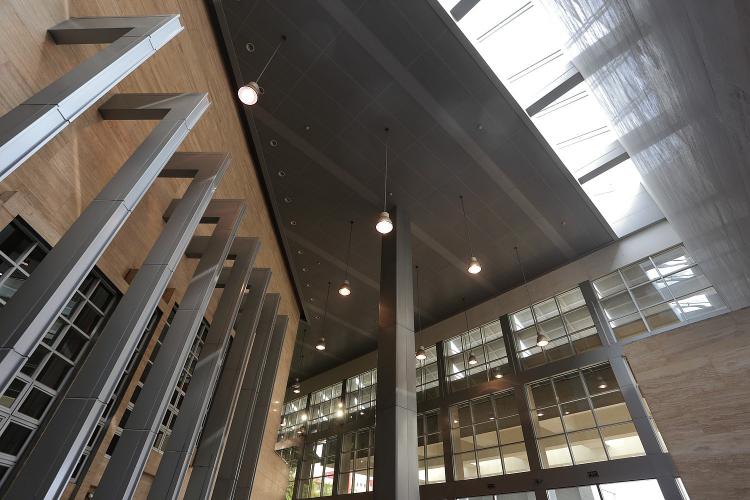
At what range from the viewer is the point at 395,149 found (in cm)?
1112

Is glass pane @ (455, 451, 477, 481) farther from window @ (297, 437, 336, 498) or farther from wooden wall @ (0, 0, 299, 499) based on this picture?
wooden wall @ (0, 0, 299, 499)

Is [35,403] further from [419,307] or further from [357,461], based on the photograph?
[357,461]

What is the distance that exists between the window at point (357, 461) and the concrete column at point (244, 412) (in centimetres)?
1014

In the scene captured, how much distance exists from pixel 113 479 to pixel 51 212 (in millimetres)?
3463

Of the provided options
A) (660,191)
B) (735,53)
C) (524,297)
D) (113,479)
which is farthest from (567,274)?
(113,479)

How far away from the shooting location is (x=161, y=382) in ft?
17.6

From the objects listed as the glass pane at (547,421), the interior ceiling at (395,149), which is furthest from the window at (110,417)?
the glass pane at (547,421)

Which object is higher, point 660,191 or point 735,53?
point 660,191

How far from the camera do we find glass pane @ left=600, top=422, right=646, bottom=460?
1095 centimetres

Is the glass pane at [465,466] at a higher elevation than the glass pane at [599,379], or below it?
below

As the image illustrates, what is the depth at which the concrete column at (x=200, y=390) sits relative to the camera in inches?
229

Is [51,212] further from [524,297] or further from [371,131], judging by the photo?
[524,297]

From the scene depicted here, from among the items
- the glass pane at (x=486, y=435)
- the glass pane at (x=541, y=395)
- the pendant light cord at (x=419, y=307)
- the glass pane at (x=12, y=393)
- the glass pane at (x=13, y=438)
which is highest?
the pendant light cord at (x=419, y=307)

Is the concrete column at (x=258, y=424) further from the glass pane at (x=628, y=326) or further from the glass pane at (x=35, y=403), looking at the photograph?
the glass pane at (x=628, y=326)
